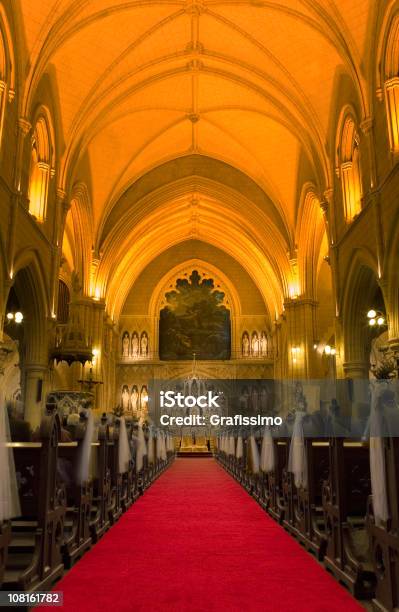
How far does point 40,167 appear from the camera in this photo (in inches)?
615

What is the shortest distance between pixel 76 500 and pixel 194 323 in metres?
25.4

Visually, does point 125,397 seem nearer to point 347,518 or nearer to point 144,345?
point 144,345

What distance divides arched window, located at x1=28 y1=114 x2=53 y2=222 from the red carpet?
10.0 metres

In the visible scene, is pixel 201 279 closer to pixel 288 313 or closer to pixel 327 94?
pixel 288 313

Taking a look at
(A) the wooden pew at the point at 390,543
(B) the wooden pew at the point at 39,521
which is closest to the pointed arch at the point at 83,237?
(B) the wooden pew at the point at 39,521

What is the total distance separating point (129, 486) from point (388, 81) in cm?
1031

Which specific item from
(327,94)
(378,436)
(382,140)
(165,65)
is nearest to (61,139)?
(165,65)

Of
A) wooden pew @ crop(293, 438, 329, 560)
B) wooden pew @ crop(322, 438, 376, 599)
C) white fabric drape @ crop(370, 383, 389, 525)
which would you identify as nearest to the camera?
white fabric drape @ crop(370, 383, 389, 525)

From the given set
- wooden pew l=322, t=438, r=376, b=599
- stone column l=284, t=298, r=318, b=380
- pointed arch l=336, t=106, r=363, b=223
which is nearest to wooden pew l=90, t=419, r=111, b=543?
wooden pew l=322, t=438, r=376, b=599

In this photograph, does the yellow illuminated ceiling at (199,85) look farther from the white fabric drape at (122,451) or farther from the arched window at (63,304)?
the white fabric drape at (122,451)

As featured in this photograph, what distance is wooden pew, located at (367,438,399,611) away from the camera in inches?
135

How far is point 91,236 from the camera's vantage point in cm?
2239

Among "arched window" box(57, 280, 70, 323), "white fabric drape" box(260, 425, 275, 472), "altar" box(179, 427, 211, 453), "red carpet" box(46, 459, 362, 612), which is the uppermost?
"arched window" box(57, 280, 70, 323)

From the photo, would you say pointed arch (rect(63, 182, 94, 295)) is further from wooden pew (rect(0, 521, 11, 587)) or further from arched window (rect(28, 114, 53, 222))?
wooden pew (rect(0, 521, 11, 587))
